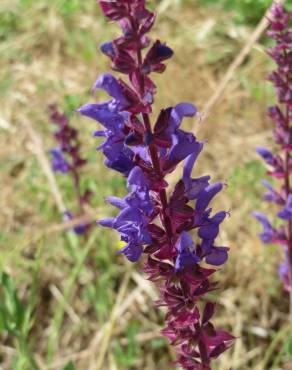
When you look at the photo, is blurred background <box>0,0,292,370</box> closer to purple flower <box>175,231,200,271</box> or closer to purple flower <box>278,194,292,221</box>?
purple flower <box>278,194,292,221</box>

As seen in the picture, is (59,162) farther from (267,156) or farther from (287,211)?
(287,211)

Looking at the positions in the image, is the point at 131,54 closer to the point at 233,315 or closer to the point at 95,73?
the point at 233,315

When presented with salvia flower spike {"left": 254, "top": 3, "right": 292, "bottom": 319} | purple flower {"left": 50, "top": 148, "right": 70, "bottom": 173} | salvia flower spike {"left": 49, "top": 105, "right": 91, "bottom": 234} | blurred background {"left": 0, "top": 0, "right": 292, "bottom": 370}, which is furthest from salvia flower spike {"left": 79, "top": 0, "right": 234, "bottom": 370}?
purple flower {"left": 50, "top": 148, "right": 70, "bottom": 173}

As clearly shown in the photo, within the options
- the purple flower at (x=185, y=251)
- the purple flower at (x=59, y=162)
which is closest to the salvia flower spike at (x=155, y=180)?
the purple flower at (x=185, y=251)

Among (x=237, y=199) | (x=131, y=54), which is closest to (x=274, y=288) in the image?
(x=237, y=199)

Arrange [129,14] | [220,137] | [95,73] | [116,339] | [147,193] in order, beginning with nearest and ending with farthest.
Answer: [129,14]
[147,193]
[116,339]
[220,137]
[95,73]
